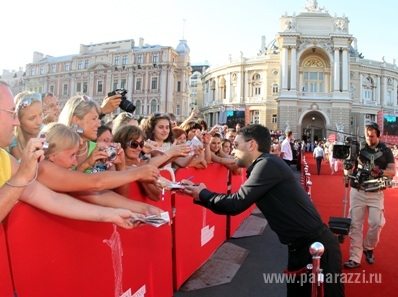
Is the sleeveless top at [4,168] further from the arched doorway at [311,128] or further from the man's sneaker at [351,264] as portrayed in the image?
the arched doorway at [311,128]

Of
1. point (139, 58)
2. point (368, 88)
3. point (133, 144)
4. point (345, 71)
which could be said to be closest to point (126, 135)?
point (133, 144)

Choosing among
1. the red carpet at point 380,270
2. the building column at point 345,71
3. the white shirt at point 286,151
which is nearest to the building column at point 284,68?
the building column at point 345,71

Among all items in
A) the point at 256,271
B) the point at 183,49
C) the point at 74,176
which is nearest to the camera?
the point at 74,176

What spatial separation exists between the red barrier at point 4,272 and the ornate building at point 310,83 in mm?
42230

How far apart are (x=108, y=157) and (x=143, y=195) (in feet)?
2.37

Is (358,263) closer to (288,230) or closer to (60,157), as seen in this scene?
(288,230)

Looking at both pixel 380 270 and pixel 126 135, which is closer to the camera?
pixel 126 135

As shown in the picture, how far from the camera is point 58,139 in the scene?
2.29m

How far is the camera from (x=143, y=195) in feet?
10.4

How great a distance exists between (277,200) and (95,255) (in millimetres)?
1473

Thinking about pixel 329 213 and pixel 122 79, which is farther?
pixel 122 79

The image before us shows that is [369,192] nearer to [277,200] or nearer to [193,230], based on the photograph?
[193,230]

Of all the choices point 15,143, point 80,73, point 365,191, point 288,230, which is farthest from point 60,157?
point 80,73

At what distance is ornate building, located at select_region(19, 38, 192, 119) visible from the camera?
58062mm
